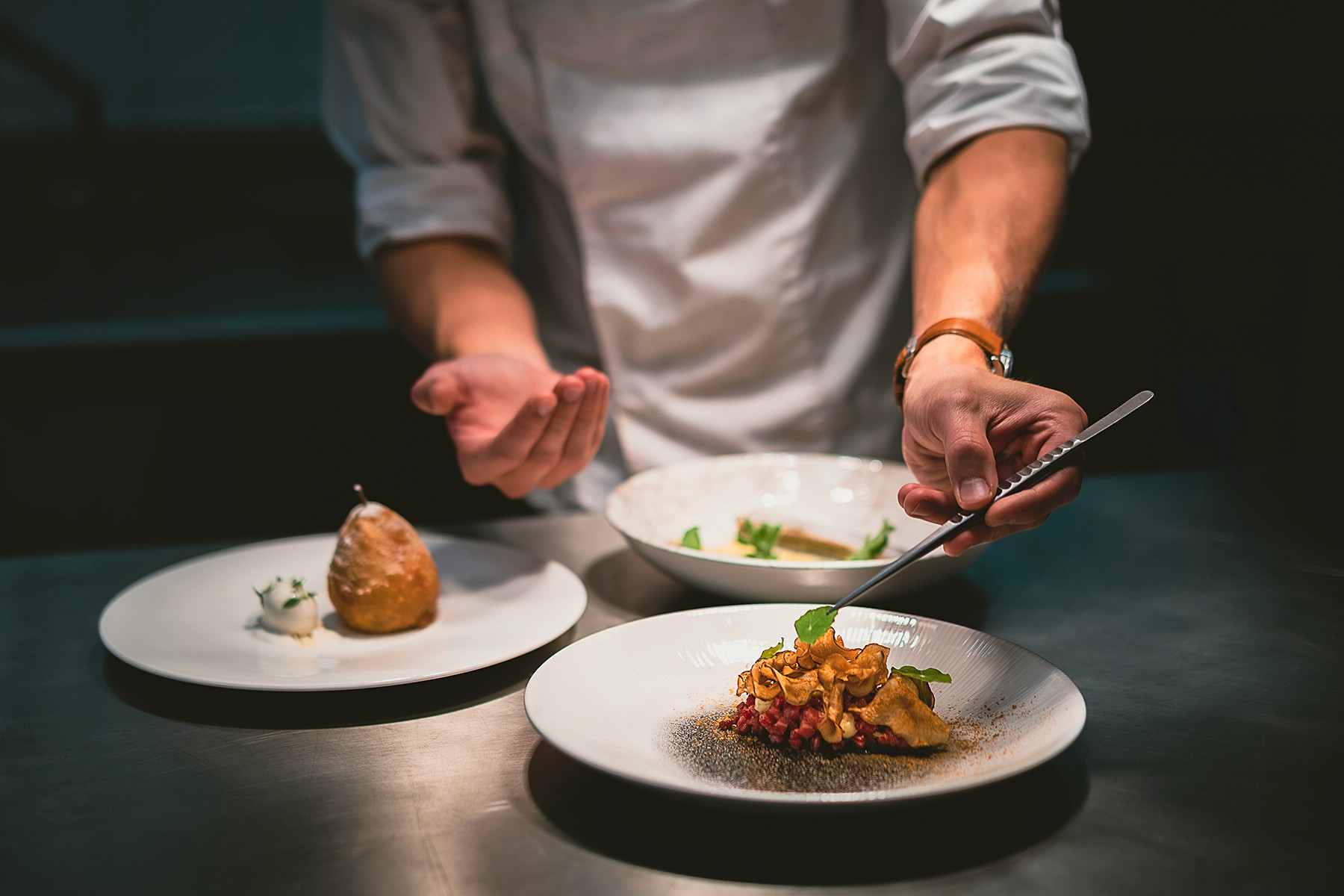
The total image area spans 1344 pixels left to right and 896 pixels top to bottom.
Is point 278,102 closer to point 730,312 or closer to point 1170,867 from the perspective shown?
point 730,312

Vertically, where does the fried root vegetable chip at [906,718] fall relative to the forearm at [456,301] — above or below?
below

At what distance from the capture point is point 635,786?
2.12 feet

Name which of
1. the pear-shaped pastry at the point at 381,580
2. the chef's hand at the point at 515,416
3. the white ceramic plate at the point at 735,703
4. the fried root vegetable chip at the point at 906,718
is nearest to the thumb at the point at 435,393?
the chef's hand at the point at 515,416

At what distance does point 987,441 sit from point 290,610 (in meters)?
0.63

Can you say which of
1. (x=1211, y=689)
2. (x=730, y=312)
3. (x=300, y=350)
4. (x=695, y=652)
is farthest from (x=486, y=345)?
(x=300, y=350)

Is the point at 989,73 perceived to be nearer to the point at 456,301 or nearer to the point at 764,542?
the point at 764,542

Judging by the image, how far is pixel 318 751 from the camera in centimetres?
80

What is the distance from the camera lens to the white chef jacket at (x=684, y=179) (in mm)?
1516

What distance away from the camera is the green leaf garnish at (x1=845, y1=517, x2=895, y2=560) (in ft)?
3.63

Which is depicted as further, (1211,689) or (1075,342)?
(1075,342)

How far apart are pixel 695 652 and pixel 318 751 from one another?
0.98 ft

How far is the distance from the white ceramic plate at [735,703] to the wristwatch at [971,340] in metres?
0.31

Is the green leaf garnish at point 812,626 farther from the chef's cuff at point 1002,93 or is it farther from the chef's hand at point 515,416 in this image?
the chef's cuff at point 1002,93

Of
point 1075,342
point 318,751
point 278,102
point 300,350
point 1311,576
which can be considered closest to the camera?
point 318,751
